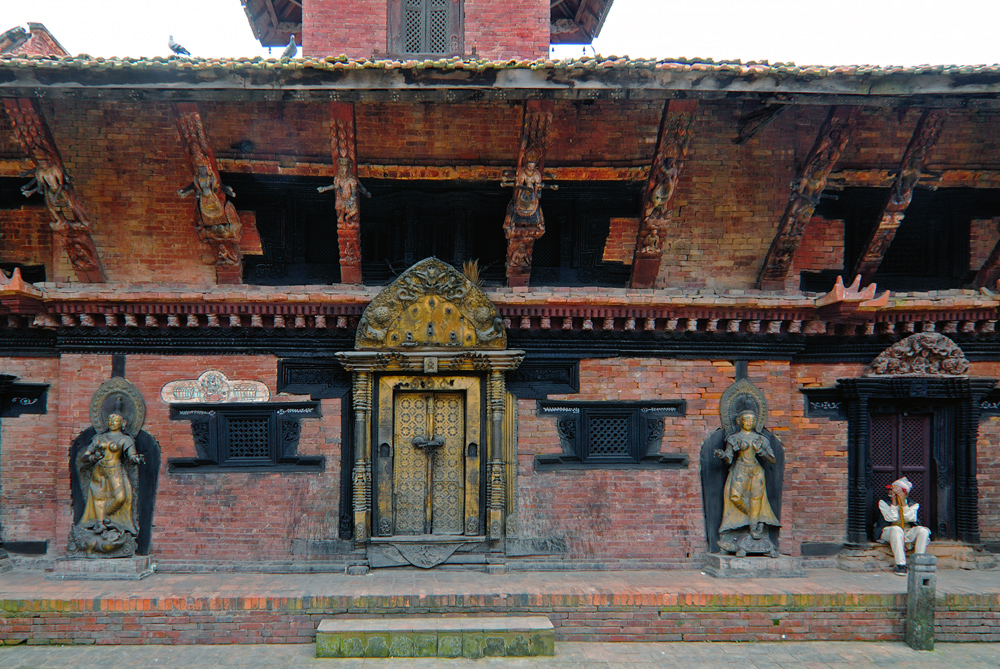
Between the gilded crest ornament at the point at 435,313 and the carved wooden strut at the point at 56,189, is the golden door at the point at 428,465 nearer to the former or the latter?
the gilded crest ornament at the point at 435,313

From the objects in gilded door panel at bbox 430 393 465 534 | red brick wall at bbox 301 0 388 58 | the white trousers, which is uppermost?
red brick wall at bbox 301 0 388 58

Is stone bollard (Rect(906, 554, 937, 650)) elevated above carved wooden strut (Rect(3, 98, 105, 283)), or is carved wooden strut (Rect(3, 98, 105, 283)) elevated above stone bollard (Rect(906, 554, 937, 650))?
carved wooden strut (Rect(3, 98, 105, 283))

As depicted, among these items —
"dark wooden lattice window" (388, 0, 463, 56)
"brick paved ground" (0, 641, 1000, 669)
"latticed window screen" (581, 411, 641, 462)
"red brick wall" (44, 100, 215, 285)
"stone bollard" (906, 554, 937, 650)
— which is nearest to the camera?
"brick paved ground" (0, 641, 1000, 669)

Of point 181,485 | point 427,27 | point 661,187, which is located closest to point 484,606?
Answer: point 181,485

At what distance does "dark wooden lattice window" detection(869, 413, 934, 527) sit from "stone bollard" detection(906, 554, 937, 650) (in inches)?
58.3

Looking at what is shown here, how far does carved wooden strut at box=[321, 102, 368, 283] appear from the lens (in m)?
6.58

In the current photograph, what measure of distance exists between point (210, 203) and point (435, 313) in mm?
2871

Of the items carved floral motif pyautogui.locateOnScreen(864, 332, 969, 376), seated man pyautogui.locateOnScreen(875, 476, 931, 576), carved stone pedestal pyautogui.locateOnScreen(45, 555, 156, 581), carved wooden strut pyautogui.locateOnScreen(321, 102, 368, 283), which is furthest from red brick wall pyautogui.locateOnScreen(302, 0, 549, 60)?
seated man pyautogui.locateOnScreen(875, 476, 931, 576)

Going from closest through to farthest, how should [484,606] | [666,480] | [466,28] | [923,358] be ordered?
[484,606] < [666,480] < [923,358] < [466,28]

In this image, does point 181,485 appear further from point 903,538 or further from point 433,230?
point 903,538

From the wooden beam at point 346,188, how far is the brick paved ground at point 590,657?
4192 mm

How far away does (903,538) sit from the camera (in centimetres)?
724

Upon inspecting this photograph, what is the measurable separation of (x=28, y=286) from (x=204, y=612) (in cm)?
400

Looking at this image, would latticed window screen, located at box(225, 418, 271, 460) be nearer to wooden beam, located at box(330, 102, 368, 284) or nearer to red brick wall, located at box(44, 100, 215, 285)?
red brick wall, located at box(44, 100, 215, 285)
